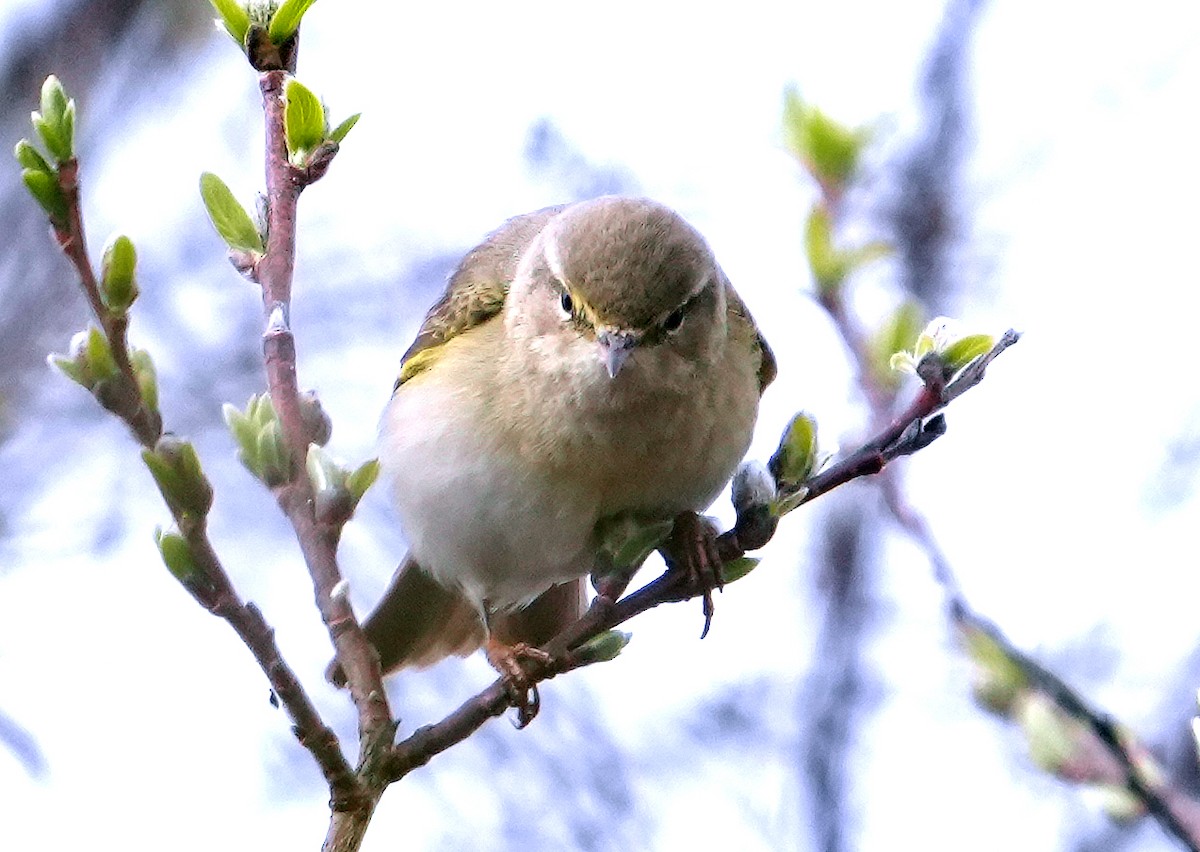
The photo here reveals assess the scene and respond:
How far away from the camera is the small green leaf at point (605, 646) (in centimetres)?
231

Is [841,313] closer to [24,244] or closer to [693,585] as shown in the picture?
[693,585]

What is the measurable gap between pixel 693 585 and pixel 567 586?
245 cm

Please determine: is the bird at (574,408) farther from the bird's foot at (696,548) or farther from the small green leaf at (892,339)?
the small green leaf at (892,339)

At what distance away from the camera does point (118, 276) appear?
1899 mm

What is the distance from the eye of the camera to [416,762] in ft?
6.52

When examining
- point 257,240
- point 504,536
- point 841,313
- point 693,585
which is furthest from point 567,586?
point 257,240

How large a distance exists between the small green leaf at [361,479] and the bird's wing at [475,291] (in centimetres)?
233

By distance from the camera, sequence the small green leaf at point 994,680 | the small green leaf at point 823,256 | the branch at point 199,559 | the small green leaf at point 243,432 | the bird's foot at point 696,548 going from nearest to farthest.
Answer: the branch at point 199,559 < the small green leaf at point 243,432 < the small green leaf at point 994,680 < the bird's foot at point 696,548 < the small green leaf at point 823,256

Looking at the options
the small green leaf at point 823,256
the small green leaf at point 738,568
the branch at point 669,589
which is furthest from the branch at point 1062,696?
the small green leaf at point 823,256

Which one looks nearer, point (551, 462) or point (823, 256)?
point (823, 256)

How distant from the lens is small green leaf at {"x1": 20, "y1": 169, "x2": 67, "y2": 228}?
1.90 metres

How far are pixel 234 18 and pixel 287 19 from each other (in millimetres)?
118

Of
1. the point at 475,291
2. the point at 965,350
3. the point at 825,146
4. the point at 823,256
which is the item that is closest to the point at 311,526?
the point at 965,350

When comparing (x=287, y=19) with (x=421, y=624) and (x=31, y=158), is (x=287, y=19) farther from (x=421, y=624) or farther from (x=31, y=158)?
(x=421, y=624)
